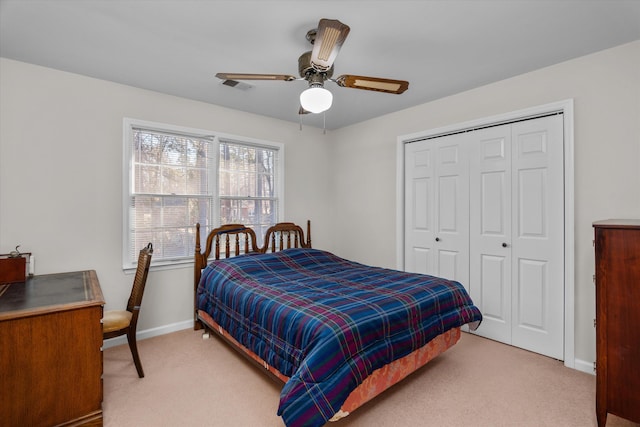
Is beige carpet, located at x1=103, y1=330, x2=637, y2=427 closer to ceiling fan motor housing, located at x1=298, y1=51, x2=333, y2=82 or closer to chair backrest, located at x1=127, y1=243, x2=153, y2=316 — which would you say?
chair backrest, located at x1=127, y1=243, x2=153, y2=316

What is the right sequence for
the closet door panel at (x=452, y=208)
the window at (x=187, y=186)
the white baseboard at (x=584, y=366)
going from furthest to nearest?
the closet door panel at (x=452, y=208) < the window at (x=187, y=186) < the white baseboard at (x=584, y=366)

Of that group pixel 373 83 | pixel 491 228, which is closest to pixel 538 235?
pixel 491 228

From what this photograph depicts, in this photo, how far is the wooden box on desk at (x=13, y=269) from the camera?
91.6 inches

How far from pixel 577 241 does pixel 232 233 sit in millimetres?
3410

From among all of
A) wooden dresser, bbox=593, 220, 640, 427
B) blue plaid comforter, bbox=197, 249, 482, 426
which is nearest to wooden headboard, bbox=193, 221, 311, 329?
blue plaid comforter, bbox=197, 249, 482, 426

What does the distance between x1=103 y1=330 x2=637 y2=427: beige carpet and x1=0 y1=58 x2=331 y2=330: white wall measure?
28.0 inches

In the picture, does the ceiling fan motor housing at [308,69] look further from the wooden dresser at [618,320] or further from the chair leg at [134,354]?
the chair leg at [134,354]

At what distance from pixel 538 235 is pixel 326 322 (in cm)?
229

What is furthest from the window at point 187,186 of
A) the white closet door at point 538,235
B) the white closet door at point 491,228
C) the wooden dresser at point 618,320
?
the wooden dresser at point 618,320

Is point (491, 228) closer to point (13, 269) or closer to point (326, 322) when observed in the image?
point (326, 322)

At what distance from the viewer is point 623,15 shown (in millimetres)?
2039

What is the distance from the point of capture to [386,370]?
209 centimetres

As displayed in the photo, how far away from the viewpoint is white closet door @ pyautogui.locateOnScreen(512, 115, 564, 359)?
2.80 metres

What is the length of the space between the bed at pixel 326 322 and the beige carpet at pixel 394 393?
0.20m
